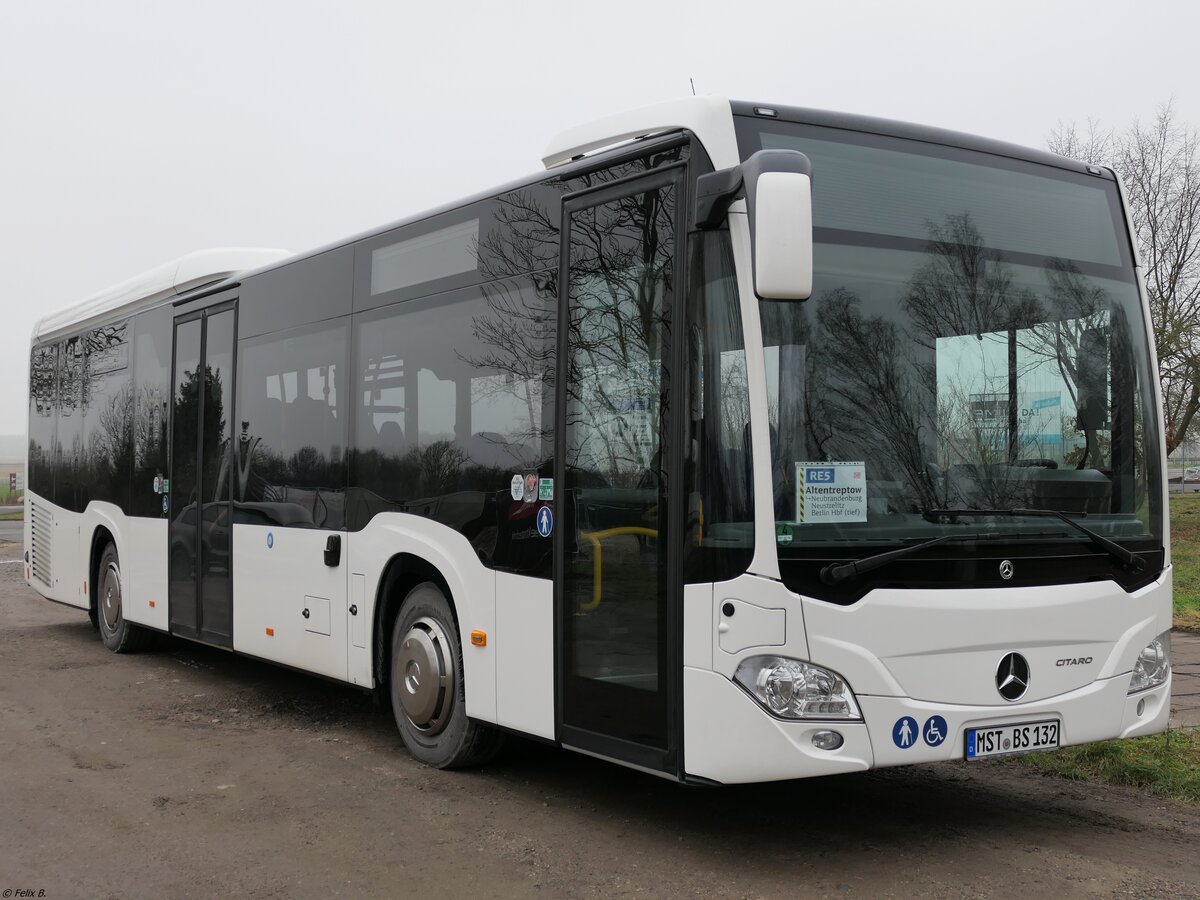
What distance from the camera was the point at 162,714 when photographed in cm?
870

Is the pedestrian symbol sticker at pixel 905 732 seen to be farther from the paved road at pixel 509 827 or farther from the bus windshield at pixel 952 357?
the bus windshield at pixel 952 357

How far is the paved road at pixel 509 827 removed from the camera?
198 inches

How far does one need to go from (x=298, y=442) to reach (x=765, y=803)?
154 inches

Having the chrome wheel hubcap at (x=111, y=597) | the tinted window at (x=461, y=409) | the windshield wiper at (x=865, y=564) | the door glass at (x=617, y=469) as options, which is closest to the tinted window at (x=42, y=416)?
the chrome wheel hubcap at (x=111, y=597)

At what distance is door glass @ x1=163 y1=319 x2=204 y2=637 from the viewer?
32.3 feet

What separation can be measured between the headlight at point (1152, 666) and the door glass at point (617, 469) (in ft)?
7.25

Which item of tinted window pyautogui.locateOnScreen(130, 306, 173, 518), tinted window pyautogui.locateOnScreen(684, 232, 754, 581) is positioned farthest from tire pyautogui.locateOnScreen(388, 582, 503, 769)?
tinted window pyautogui.locateOnScreen(130, 306, 173, 518)

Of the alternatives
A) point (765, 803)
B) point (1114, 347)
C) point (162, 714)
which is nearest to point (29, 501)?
point (162, 714)

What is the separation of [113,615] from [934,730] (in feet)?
29.0

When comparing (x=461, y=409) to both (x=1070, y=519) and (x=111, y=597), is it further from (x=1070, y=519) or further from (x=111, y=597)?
(x=111, y=597)

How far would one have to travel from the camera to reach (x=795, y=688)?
194 inches

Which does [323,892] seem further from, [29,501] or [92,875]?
[29,501]

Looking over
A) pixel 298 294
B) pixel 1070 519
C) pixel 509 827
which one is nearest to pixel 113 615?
pixel 298 294

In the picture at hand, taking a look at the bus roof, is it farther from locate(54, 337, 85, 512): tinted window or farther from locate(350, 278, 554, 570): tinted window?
locate(350, 278, 554, 570): tinted window
